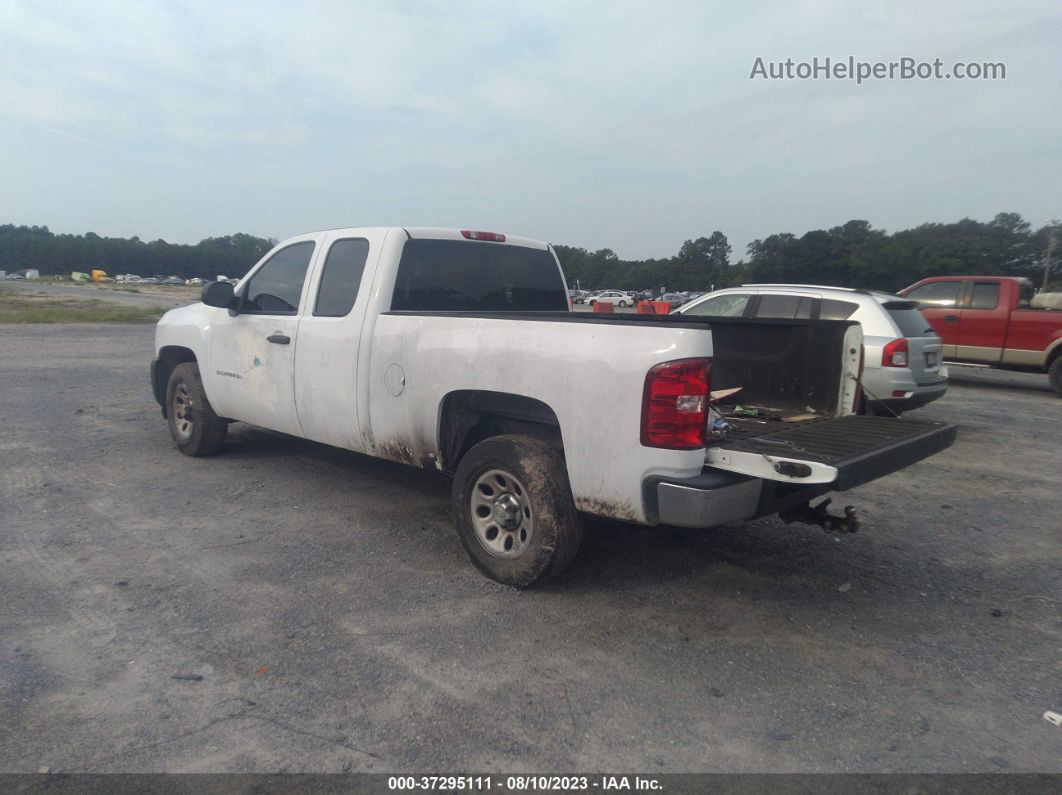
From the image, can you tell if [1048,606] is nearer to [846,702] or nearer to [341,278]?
[846,702]

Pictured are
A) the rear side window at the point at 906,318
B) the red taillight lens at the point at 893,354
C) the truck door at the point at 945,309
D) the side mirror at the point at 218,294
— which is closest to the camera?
the side mirror at the point at 218,294

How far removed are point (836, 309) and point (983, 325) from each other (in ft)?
17.8

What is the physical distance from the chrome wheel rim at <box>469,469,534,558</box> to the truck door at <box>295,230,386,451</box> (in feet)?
3.77

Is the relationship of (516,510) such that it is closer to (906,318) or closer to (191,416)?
(191,416)

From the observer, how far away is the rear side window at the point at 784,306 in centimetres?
883

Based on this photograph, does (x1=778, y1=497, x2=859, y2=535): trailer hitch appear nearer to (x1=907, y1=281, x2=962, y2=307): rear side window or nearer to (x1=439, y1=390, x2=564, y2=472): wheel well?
(x1=439, y1=390, x2=564, y2=472): wheel well

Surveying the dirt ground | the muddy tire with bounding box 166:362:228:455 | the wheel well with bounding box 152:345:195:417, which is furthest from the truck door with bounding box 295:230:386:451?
the dirt ground

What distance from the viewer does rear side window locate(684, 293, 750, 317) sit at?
30.8 feet

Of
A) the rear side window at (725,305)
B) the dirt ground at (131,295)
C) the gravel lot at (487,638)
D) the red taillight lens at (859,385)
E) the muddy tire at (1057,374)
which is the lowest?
the dirt ground at (131,295)

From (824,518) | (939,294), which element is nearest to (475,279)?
(824,518)

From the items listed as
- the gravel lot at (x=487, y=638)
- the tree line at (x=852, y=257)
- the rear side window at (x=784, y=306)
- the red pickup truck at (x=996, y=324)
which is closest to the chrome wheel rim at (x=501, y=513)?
the gravel lot at (x=487, y=638)

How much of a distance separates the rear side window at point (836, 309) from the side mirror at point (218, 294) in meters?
6.30

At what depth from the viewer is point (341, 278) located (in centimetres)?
525

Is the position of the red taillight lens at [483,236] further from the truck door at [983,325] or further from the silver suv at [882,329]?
the truck door at [983,325]
